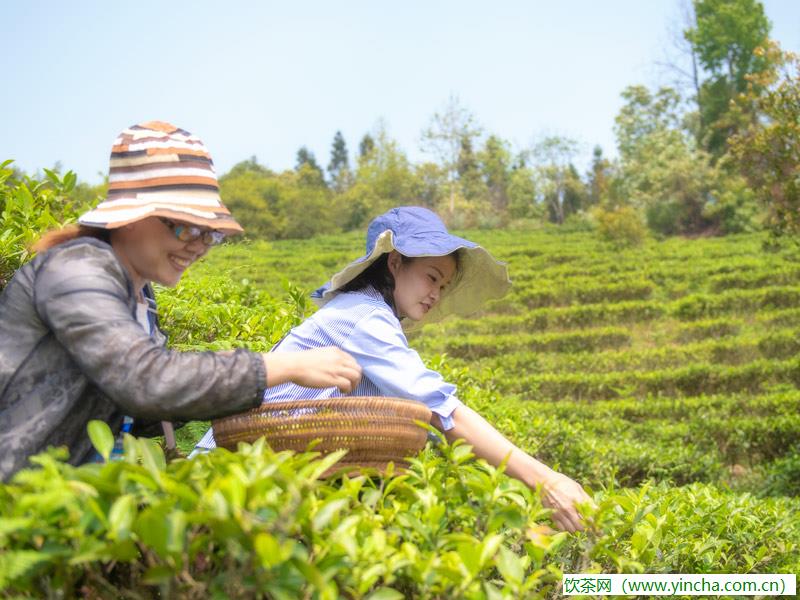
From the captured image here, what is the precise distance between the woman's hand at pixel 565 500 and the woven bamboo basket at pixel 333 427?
31 centimetres

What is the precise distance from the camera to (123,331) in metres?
1.26

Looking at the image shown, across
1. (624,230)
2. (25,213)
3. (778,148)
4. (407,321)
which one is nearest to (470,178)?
(624,230)

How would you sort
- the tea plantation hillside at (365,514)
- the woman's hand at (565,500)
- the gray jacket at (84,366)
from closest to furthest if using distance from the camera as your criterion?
the tea plantation hillside at (365,514)
the gray jacket at (84,366)
the woman's hand at (565,500)

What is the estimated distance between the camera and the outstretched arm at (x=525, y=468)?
161cm

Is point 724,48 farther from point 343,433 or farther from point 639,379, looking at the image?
point 343,433

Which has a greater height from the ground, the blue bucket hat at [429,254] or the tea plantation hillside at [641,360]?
the blue bucket hat at [429,254]

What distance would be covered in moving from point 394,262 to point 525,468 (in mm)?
579

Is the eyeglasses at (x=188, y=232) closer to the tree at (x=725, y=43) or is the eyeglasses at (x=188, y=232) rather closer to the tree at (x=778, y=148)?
the tree at (x=778, y=148)

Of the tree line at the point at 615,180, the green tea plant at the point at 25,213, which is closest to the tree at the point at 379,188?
the tree line at the point at 615,180

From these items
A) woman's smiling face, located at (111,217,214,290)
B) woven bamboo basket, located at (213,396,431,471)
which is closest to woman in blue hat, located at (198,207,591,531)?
woven bamboo basket, located at (213,396,431,471)

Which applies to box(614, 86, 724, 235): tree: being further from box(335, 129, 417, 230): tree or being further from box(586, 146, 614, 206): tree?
box(335, 129, 417, 230): tree

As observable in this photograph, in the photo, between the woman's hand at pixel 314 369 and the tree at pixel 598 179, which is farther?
the tree at pixel 598 179

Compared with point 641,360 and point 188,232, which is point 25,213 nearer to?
point 188,232

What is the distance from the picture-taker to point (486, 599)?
3.74 ft
